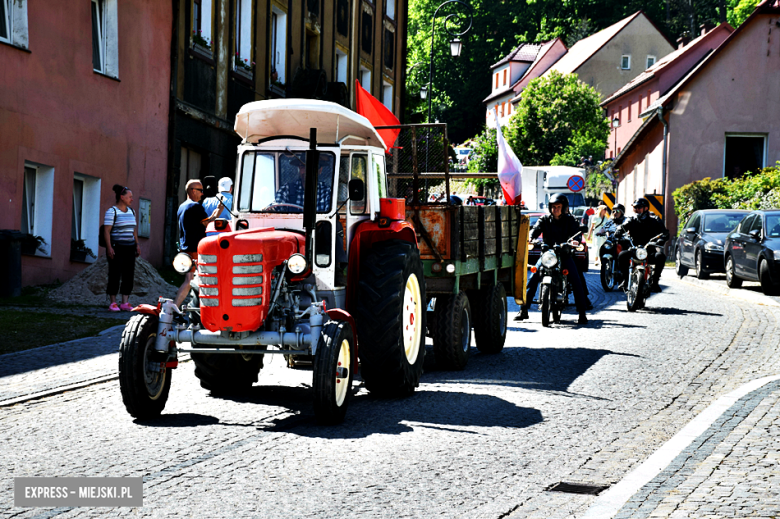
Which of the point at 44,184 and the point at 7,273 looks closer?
the point at 7,273

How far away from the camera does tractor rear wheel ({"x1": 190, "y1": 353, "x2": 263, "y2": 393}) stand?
28.4 feet

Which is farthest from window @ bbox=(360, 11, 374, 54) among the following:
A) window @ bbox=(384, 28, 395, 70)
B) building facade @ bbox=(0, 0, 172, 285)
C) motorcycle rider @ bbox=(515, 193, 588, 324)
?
motorcycle rider @ bbox=(515, 193, 588, 324)

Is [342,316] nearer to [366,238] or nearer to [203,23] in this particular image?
[366,238]

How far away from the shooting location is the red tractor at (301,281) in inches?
288

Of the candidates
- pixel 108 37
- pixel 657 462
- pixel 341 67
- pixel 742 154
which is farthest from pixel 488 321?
pixel 742 154

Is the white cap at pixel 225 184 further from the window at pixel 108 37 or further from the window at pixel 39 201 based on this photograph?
the window at pixel 108 37

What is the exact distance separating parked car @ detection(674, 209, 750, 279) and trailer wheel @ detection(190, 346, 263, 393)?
18.7m

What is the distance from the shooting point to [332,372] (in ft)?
23.5

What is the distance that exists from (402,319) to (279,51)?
21602 millimetres

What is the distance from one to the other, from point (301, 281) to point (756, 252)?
53.2ft

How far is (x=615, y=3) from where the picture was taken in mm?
86500

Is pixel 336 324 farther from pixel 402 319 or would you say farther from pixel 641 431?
pixel 641 431

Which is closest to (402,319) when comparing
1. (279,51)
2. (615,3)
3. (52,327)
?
(52,327)

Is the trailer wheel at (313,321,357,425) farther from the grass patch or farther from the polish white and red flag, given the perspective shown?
the polish white and red flag
